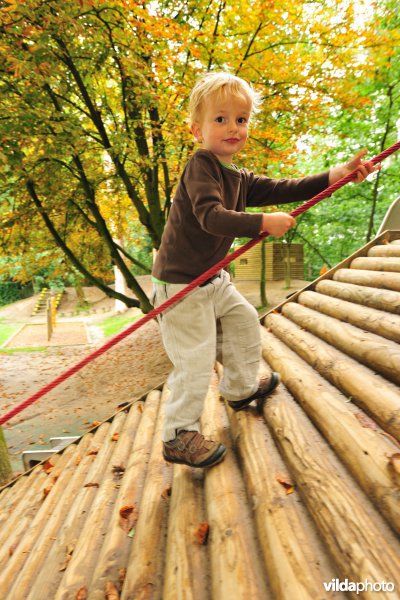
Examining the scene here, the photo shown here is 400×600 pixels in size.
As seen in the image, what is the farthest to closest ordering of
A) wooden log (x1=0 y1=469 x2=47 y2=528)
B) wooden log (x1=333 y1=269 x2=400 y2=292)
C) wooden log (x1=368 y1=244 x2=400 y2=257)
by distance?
1. wooden log (x1=368 y1=244 x2=400 y2=257)
2. wooden log (x1=333 y1=269 x2=400 y2=292)
3. wooden log (x1=0 y1=469 x2=47 y2=528)

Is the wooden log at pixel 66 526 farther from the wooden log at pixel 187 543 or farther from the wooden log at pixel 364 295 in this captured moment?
the wooden log at pixel 364 295

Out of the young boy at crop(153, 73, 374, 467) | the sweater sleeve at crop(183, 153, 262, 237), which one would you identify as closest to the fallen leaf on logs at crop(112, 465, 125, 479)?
the young boy at crop(153, 73, 374, 467)

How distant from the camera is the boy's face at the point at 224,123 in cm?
177

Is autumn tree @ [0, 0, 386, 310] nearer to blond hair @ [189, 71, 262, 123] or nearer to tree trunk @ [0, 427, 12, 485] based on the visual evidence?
blond hair @ [189, 71, 262, 123]

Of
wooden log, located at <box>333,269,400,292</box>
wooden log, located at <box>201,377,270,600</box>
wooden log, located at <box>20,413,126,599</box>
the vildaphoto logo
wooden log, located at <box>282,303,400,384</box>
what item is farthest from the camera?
wooden log, located at <box>333,269,400,292</box>

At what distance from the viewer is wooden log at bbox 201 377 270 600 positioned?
4.57 feet

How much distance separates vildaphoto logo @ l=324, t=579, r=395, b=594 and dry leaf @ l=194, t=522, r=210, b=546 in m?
0.62

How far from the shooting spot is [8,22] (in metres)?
4.34

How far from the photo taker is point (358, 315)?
10.3ft

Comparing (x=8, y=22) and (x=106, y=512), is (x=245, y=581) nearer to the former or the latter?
(x=106, y=512)

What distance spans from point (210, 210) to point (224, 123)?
0.49 metres

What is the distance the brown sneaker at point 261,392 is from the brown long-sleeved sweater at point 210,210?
0.94 metres

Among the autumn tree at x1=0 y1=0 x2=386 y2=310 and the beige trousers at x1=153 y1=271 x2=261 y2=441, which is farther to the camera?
the autumn tree at x1=0 y1=0 x2=386 y2=310

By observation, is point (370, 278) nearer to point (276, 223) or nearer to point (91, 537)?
point (276, 223)
